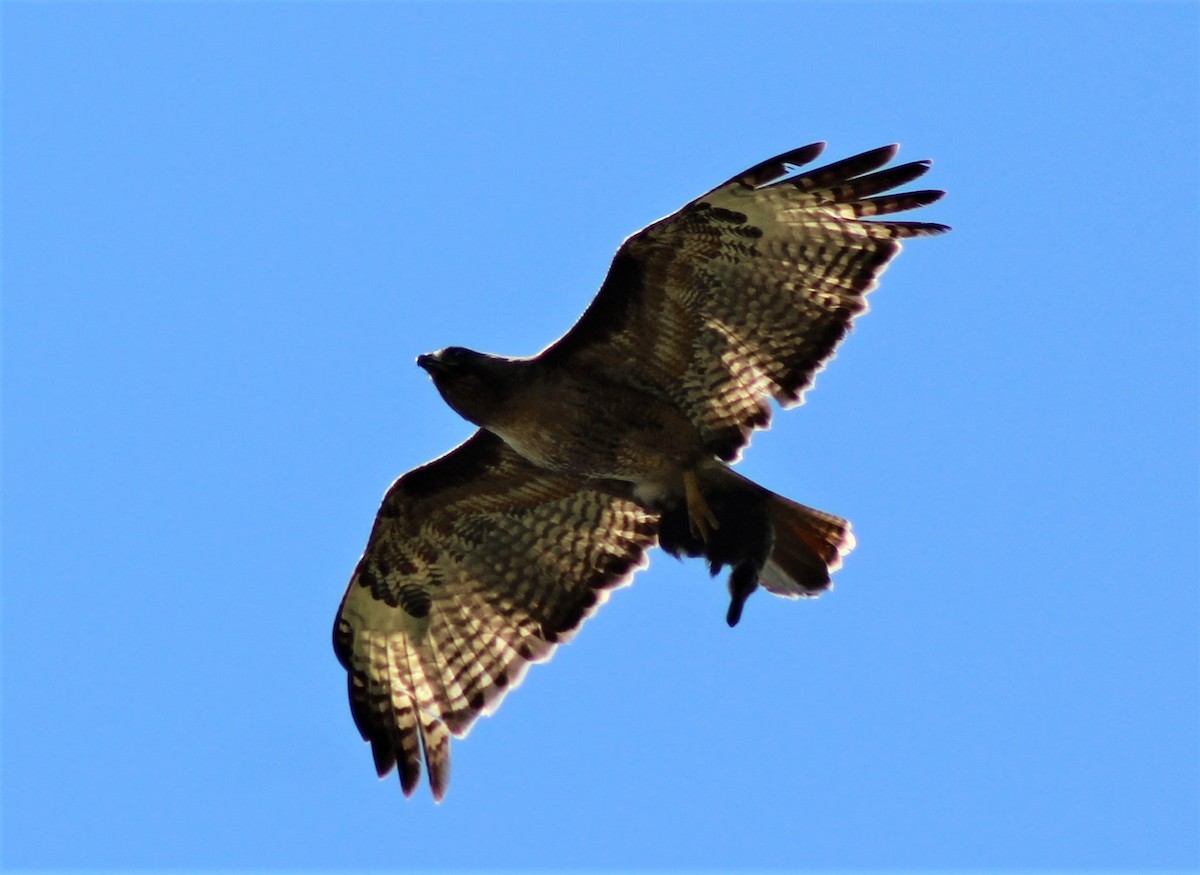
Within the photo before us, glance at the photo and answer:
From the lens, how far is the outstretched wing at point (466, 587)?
1184 cm

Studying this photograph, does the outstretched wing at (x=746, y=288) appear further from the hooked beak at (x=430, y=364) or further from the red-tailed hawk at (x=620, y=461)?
the hooked beak at (x=430, y=364)

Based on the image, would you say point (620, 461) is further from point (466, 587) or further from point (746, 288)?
point (466, 587)

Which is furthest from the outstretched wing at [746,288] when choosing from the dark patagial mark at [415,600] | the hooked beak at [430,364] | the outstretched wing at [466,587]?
the dark patagial mark at [415,600]

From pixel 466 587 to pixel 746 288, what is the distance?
2.71 meters

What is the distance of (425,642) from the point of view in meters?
12.1

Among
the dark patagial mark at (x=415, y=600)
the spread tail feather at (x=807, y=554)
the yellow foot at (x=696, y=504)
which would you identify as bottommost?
the spread tail feather at (x=807, y=554)

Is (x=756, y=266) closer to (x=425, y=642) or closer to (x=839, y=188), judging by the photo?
(x=839, y=188)

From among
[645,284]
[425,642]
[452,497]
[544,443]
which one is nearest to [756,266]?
[645,284]

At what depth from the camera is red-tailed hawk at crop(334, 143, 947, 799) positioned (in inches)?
423

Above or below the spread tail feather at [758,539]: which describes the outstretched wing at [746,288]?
above

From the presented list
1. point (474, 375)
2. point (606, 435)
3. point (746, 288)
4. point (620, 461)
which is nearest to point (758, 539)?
point (620, 461)

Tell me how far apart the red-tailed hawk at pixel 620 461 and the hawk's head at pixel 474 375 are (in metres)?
0.01

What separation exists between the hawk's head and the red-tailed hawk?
0.01 meters

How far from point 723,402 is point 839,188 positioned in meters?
1.37
